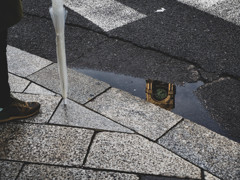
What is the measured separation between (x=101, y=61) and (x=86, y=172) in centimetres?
182

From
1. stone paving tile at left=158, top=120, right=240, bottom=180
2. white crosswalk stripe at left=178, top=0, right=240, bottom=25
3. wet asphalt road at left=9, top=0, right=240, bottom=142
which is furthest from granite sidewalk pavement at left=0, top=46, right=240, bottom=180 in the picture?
white crosswalk stripe at left=178, top=0, right=240, bottom=25

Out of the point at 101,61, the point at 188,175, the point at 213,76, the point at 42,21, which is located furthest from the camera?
the point at 42,21

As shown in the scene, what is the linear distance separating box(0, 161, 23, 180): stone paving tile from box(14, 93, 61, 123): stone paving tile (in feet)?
1.75

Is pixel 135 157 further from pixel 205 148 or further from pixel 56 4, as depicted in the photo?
pixel 56 4

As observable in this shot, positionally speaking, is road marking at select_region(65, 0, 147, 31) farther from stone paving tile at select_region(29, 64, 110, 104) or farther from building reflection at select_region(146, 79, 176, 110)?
building reflection at select_region(146, 79, 176, 110)

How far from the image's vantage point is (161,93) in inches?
142

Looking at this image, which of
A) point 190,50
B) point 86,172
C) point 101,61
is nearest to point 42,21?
point 101,61

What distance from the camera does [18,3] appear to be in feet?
8.66

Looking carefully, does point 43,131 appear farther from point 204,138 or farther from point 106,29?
point 106,29

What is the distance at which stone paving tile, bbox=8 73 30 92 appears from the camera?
3535 mm

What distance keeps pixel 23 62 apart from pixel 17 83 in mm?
474

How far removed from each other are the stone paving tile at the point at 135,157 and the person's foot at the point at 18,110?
2.18 ft

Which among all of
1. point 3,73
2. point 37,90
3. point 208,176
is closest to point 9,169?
point 3,73

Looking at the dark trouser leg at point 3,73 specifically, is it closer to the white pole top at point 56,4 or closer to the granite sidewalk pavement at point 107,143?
the granite sidewalk pavement at point 107,143
